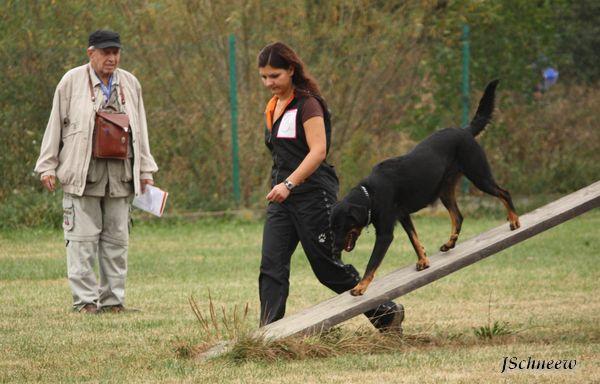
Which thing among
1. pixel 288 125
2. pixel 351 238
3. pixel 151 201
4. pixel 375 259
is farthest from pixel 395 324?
pixel 151 201

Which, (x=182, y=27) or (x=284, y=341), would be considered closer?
(x=284, y=341)

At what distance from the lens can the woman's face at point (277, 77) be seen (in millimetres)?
6379

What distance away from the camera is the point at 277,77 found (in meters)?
6.40

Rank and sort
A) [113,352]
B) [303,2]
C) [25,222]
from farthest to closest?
[303,2] < [25,222] < [113,352]

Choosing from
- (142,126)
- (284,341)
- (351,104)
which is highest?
(142,126)

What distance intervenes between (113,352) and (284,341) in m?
1.11

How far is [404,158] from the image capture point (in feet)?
21.6

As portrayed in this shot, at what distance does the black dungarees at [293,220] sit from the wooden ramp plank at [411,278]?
17 cm

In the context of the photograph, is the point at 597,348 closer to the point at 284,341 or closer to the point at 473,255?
the point at 473,255

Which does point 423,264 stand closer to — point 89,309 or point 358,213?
point 358,213

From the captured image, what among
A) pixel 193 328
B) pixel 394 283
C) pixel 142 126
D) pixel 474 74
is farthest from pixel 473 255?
pixel 474 74

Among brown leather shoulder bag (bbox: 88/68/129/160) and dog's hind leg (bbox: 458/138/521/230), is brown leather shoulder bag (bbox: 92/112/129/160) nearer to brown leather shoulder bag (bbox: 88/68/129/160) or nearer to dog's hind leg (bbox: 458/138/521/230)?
brown leather shoulder bag (bbox: 88/68/129/160)

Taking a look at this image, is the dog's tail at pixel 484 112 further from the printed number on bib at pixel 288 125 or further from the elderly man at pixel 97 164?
the elderly man at pixel 97 164

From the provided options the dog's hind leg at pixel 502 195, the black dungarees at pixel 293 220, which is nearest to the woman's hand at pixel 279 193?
the black dungarees at pixel 293 220
